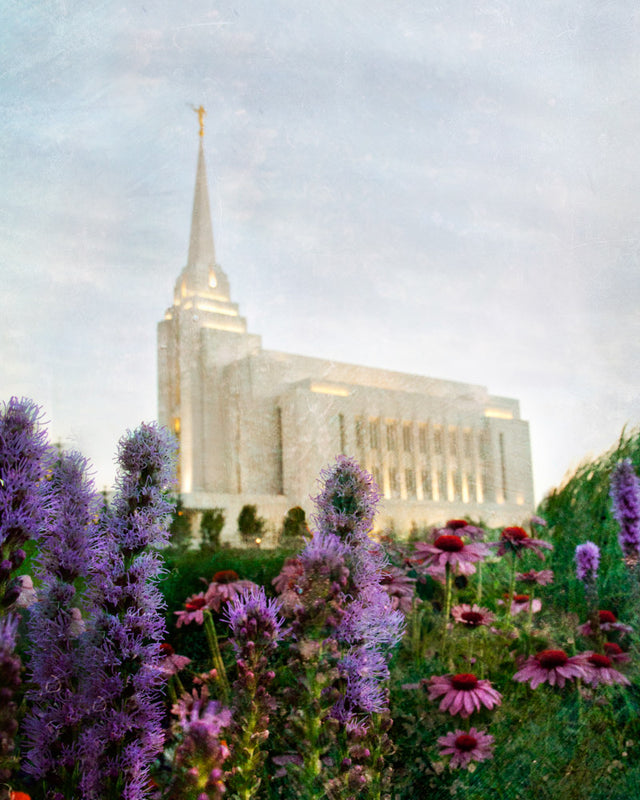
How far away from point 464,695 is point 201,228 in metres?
9.71

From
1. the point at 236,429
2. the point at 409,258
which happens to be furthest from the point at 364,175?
the point at 236,429

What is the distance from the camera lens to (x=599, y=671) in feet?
4.24

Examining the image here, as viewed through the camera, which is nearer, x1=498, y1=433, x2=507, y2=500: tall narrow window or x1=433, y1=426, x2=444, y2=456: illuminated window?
x1=498, y1=433, x2=507, y2=500: tall narrow window

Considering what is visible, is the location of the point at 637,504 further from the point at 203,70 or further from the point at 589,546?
the point at 203,70

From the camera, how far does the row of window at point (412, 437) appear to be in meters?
11.5

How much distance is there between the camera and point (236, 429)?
12242mm

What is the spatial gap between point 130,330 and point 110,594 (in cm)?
243

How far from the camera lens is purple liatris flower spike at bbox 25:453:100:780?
20.8 inches

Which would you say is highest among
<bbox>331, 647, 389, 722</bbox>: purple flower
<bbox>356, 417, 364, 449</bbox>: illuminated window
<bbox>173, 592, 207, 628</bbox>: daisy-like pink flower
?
<bbox>356, 417, 364, 449</bbox>: illuminated window

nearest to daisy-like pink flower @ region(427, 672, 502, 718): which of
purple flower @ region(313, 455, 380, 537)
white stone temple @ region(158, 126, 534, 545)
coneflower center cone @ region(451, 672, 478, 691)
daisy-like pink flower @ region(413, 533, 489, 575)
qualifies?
coneflower center cone @ region(451, 672, 478, 691)

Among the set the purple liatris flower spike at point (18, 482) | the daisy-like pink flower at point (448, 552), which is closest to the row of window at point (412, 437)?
the daisy-like pink flower at point (448, 552)

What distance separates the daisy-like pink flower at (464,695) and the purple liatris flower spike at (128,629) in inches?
27.5

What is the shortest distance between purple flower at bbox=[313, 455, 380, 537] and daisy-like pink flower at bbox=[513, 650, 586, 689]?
2.62ft

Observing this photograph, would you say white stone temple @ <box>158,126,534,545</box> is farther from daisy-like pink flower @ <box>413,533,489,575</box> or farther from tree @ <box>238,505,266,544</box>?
daisy-like pink flower @ <box>413,533,489,575</box>
